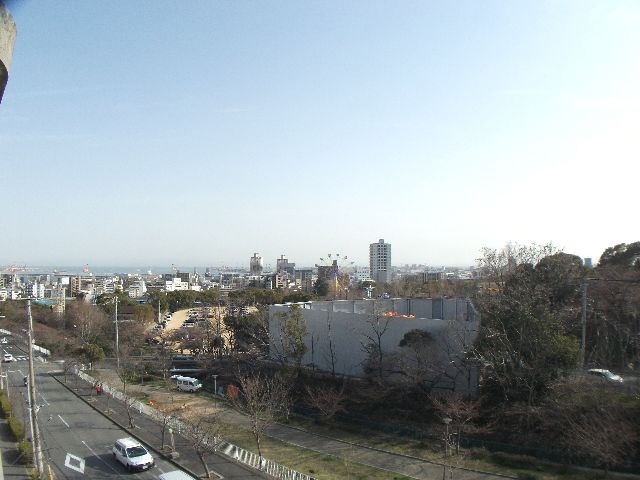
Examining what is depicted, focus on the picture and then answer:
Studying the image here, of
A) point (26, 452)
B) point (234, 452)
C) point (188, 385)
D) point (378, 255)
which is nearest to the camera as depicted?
point (26, 452)

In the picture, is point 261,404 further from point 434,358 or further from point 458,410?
point 434,358

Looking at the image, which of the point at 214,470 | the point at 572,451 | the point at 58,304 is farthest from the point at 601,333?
the point at 58,304

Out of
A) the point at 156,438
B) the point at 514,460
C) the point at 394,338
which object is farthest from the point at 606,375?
the point at 156,438

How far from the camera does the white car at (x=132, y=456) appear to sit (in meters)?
14.9

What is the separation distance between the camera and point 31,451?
15375mm

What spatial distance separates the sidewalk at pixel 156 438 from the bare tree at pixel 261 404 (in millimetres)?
1021

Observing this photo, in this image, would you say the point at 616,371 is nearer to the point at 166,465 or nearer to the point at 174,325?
the point at 166,465

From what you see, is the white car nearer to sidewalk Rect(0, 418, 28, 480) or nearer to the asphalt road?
the asphalt road

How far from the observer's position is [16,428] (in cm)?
1739

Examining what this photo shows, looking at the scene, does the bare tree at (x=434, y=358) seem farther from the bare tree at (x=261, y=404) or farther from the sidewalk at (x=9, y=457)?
the sidewalk at (x=9, y=457)

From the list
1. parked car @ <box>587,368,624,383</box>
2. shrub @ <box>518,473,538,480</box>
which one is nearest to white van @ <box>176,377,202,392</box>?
shrub @ <box>518,473,538,480</box>

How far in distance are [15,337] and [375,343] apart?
31769 mm

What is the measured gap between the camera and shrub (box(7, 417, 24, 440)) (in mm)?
17016

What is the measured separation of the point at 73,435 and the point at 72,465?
11.2 ft
